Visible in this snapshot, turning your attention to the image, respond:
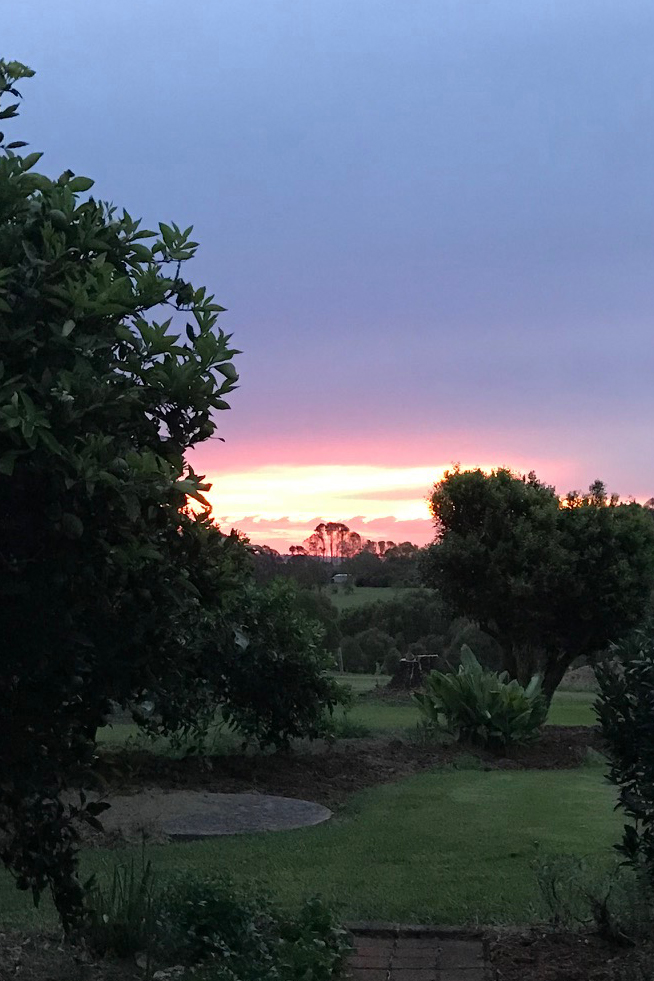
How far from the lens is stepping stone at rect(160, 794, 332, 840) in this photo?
857cm

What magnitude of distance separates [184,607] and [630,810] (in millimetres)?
2770

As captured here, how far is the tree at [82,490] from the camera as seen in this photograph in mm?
3266

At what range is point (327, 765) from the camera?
12141 millimetres

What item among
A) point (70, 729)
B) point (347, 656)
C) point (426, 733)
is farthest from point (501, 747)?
point (347, 656)

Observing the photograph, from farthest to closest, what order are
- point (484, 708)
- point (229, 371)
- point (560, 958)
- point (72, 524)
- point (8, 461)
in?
point (484, 708) < point (560, 958) < point (229, 371) < point (72, 524) < point (8, 461)

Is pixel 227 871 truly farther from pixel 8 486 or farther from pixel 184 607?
pixel 8 486

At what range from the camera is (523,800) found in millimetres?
10352

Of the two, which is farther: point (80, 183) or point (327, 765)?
point (327, 765)

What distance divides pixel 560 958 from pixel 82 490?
10.9 feet

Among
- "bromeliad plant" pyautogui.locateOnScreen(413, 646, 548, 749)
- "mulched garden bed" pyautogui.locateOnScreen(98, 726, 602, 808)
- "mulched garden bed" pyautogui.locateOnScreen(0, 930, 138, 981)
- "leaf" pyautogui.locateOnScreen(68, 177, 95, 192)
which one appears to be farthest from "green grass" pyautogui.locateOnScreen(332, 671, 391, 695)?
"leaf" pyautogui.locateOnScreen(68, 177, 95, 192)

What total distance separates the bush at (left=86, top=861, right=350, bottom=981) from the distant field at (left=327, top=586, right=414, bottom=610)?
45624 mm

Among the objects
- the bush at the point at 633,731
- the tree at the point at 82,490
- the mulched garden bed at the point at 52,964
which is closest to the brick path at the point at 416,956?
the bush at the point at 633,731

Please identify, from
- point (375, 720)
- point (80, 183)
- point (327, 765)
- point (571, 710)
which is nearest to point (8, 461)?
point (80, 183)

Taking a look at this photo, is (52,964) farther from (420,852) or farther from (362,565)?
(362,565)
